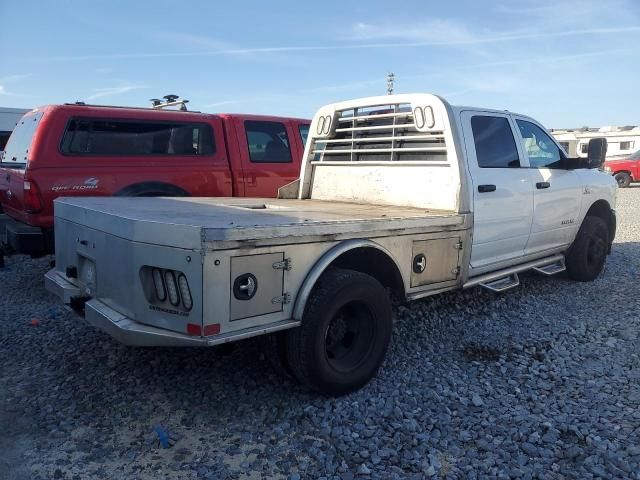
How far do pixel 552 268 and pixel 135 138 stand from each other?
4989mm

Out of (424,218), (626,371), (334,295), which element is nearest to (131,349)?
(334,295)

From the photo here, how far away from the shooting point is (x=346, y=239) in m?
3.42

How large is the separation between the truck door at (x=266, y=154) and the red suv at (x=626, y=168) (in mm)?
18510

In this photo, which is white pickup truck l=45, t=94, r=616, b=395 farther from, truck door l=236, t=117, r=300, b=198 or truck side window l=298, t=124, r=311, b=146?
truck side window l=298, t=124, r=311, b=146

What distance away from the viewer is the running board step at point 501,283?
4.82 meters

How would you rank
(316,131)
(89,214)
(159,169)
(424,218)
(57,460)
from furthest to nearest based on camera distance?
1. (159,169)
2. (316,131)
3. (424,218)
4. (89,214)
5. (57,460)

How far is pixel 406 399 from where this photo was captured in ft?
11.7

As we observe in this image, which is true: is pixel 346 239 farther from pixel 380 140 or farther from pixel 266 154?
pixel 266 154

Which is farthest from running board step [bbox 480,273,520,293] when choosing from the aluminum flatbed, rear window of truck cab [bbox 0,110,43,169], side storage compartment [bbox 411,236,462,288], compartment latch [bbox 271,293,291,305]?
rear window of truck cab [bbox 0,110,43,169]

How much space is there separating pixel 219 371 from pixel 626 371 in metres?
2.99

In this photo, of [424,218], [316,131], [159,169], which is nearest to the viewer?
[424,218]

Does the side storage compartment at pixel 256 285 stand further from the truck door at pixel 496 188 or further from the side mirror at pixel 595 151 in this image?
the side mirror at pixel 595 151

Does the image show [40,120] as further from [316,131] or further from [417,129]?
[417,129]

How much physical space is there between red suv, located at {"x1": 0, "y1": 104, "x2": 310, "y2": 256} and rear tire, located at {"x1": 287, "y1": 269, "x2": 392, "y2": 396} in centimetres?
355
